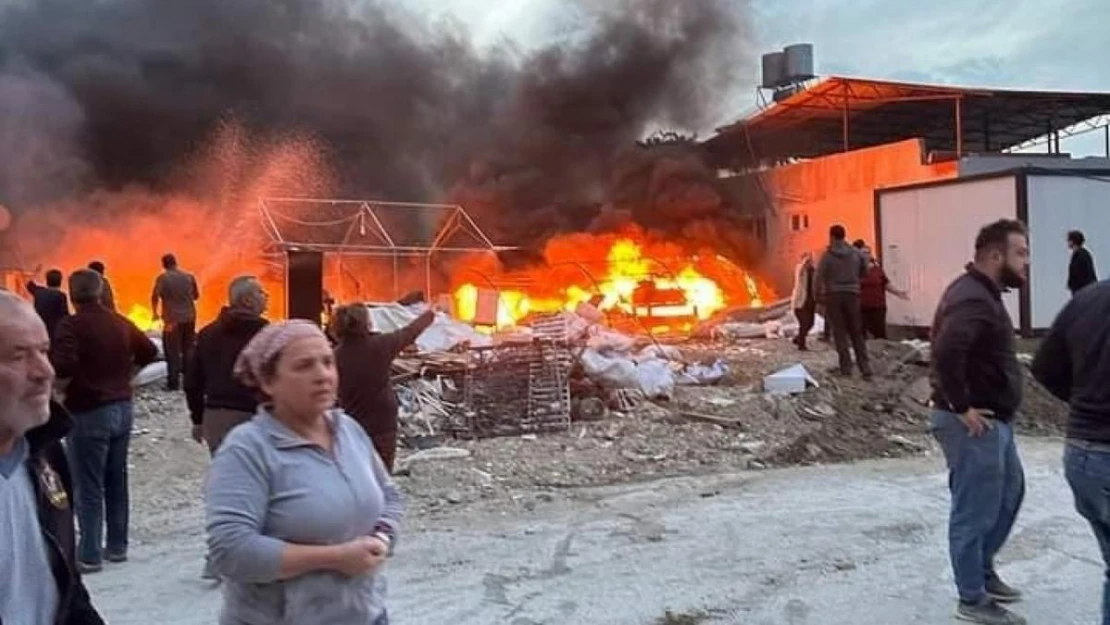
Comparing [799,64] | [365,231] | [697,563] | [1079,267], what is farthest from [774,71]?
[697,563]

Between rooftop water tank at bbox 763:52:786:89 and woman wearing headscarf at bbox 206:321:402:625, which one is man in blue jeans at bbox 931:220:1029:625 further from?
rooftop water tank at bbox 763:52:786:89

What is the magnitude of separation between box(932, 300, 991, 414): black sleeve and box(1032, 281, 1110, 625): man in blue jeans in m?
0.67

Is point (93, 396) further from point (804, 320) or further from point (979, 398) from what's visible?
point (804, 320)

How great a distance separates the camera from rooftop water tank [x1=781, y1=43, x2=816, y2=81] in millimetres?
30125

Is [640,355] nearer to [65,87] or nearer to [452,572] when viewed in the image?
[452,572]

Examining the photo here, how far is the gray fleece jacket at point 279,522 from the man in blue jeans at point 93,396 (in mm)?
3800

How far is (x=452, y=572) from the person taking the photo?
5844mm

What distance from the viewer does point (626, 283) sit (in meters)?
24.5

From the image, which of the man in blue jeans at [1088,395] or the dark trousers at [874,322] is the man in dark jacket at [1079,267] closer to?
the dark trousers at [874,322]

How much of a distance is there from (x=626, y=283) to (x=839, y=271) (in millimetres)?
12581

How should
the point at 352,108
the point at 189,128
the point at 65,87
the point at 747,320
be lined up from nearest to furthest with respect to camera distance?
the point at 747,320
the point at 65,87
the point at 189,128
the point at 352,108

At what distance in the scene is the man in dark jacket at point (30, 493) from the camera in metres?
1.90

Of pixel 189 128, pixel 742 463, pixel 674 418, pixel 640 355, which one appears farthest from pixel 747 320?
pixel 189 128

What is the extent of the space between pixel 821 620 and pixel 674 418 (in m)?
5.95
